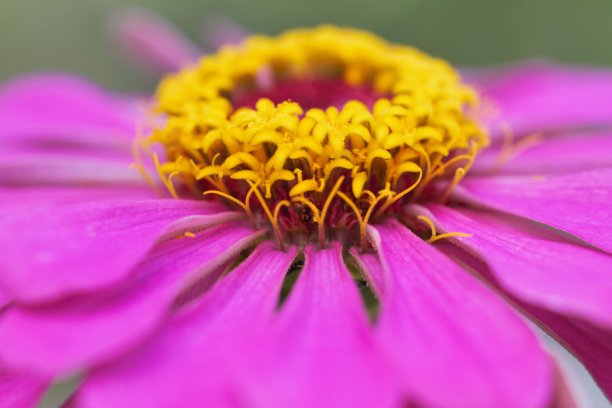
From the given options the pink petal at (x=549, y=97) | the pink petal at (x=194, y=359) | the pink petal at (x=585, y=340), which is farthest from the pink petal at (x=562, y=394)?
the pink petal at (x=549, y=97)

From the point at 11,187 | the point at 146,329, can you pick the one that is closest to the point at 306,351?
the point at 146,329

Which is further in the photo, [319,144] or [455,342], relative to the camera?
[319,144]

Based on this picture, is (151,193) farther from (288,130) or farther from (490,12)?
(490,12)

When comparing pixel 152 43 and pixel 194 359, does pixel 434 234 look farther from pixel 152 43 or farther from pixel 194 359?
pixel 152 43

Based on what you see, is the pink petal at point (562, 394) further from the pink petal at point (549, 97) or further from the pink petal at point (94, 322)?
the pink petal at point (549, 97)

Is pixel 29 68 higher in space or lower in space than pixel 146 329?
higher

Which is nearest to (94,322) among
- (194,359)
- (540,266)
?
(194,359)
